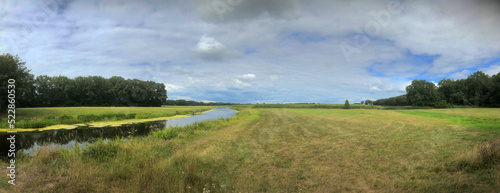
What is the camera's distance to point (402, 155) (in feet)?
24.5

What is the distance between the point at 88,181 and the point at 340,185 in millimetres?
6524

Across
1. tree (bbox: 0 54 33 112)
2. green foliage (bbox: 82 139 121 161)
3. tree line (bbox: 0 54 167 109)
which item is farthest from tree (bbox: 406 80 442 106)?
tree line (bbox: 0 54 167 109)

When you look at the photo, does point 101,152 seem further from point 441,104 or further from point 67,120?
point 441,104

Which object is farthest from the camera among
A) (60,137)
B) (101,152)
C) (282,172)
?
(60,137)

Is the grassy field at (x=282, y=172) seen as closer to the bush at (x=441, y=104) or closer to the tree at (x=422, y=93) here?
the bush at (x=441, y=104)

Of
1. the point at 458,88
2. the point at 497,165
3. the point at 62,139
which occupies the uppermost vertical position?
the point at 458,88

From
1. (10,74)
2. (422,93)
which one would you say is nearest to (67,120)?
(10,74)

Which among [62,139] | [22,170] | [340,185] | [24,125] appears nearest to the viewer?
[340,185]

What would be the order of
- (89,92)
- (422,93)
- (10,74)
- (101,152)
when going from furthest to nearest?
(422,93) → (89,92) → (10,74) → (101,152)

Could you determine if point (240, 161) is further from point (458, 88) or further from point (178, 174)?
point (458, 88)

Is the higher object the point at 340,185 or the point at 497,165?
the point at 497,165

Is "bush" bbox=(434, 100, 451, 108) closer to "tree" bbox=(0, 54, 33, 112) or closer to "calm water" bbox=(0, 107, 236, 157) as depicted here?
"calm water" bbox=(0, 107, 236, 157)

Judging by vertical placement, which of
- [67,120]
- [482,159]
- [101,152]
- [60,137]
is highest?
[482,159]

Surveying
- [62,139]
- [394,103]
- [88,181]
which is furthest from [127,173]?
[394,103]
